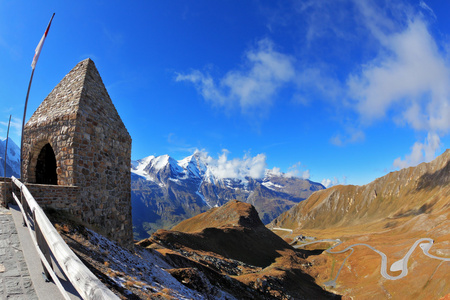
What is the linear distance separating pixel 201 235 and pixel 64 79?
41.1 metres

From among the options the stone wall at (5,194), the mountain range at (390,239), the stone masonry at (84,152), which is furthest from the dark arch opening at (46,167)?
the mountain range at (390,239)

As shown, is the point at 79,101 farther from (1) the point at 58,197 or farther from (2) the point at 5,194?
(2) the point at 5,194

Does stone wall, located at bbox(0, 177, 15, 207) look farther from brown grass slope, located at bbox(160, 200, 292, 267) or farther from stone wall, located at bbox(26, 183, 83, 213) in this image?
brown grass slope, located at bbox(160, 200, 292, 267)

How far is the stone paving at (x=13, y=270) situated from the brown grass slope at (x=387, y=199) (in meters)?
153

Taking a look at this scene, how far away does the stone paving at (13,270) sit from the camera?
456cm

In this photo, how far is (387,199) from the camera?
16412 centimetres

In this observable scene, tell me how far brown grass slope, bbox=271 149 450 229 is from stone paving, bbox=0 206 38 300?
153 metres

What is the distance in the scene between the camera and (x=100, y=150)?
1236 cm

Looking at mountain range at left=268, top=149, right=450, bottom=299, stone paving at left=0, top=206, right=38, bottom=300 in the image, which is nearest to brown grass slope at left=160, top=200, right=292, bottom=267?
mountain range at left=268, top=149, right=450, bottom=299

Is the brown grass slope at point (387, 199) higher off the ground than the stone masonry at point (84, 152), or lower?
lower

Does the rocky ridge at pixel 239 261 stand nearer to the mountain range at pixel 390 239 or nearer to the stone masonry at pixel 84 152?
the stone masonry at pixel 84 152

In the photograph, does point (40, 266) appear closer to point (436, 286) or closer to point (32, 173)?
point (32, 173)

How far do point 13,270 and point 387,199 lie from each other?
20351 cm

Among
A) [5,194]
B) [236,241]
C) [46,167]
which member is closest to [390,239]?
[236,241]
